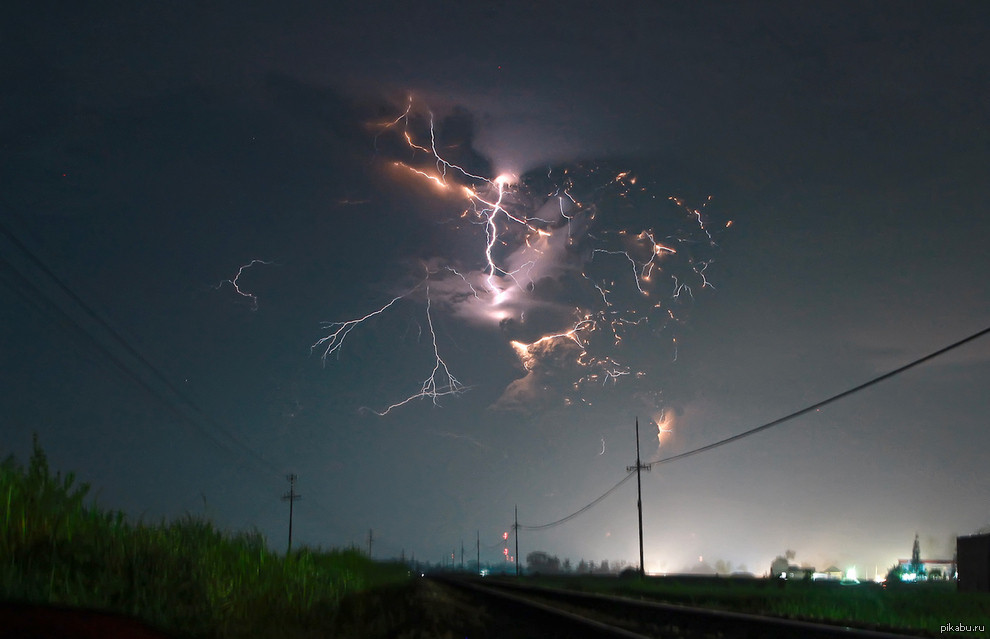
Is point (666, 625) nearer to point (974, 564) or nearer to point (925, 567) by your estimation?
point (974, 564)

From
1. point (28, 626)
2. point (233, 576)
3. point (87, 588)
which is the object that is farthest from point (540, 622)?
point (28, 626)

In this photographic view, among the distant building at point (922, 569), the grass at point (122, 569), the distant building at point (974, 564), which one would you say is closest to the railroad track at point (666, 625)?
the grass at point (122, 569)

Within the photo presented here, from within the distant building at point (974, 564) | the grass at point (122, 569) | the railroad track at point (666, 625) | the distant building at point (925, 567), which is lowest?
the distant building at point (925, 567)

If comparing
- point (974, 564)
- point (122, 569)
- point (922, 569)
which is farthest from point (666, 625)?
point (922, 569)

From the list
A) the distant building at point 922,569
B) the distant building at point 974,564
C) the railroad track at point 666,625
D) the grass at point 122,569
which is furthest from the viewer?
the distant building at point 922,569

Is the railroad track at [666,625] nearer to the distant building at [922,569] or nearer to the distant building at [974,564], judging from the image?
the distant building at [974,564]

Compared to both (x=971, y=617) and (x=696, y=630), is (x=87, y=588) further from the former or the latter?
(x=971, y=617)
